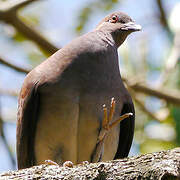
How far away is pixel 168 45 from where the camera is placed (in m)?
9.52

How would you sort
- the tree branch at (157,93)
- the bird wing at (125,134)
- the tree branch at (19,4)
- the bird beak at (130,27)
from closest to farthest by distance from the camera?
the bird wing at (125,134) → the bird beak at (130,27) → the tree branch at (19,4) → the tree branch at (157,93)

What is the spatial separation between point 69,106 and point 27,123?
0.52 meters

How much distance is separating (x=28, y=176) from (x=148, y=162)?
852mm

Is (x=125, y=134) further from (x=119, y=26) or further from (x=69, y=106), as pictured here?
(x=119, y=26)

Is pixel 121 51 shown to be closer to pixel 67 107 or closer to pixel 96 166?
pixel 67 107

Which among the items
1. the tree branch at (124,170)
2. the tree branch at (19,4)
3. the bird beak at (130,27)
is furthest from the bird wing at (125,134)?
the tree branch at (124,170)

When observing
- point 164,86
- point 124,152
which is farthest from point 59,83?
point 164,86

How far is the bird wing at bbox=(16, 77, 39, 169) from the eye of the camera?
17.1ft

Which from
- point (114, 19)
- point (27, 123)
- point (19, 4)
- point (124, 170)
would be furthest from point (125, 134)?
point (124, 170)

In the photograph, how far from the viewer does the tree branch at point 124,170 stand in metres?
3.20

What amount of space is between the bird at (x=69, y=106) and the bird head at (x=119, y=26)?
2.18 feet

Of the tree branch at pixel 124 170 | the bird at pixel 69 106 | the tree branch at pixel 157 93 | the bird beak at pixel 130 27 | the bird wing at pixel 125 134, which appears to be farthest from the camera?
the tree branch at pixel 157 93

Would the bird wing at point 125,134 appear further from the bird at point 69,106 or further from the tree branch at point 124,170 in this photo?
the tree branch at point 124,170

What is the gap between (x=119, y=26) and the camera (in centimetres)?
630
